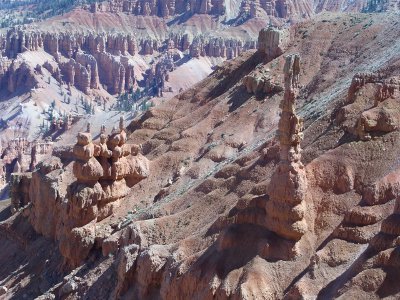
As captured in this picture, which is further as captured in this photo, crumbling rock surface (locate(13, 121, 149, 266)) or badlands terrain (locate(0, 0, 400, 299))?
crumbling rock surface (locate(13, 121, 149, 266))

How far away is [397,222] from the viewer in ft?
87.1

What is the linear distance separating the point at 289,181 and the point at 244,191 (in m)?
8.82

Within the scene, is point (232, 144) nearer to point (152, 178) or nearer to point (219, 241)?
point (152, 178)

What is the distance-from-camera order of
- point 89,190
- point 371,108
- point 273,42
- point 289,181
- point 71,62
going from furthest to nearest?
1. point 71,62
2. point 273,42
3. point 89,190
4. point 371,108
5. point 289,181

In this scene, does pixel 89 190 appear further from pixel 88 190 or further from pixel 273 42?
pixel 273 42

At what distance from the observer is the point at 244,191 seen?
3966cm

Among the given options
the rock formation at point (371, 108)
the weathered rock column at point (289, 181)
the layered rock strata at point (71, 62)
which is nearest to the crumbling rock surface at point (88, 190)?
the rock formation at point (371, 108)

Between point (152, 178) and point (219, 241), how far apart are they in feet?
70.4

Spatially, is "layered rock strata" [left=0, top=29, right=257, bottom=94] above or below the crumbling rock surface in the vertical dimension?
below

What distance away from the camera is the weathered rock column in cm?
3083

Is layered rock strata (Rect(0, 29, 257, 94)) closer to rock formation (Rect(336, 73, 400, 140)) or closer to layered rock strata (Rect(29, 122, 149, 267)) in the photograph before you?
layered rock strata (Rect(29, 122, 149, 267))

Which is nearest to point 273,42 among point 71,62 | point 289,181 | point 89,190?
point 89,190

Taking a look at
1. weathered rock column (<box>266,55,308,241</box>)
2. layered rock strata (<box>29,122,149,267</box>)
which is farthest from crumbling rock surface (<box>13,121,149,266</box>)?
weathered rock column (<box>266,55,308,241</box>)

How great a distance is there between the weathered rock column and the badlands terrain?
0.19ft
